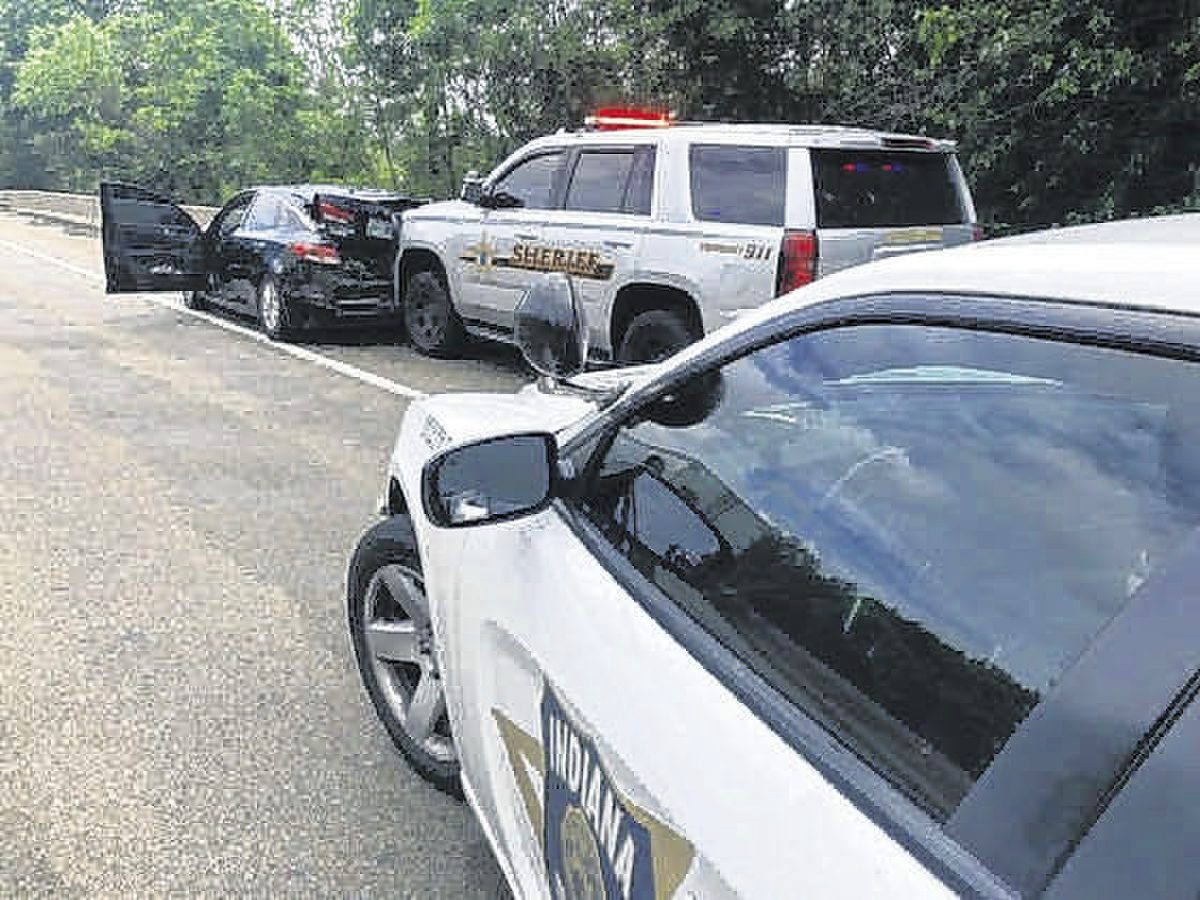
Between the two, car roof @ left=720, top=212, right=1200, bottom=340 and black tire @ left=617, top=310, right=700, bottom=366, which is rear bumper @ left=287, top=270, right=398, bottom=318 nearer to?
black tire @ left=617, top=310, right=700, bottom=366

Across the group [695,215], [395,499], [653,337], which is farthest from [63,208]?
[395,499]

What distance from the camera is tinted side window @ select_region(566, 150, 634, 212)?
7727 millimetres

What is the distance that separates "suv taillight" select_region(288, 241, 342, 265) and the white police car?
870 cm

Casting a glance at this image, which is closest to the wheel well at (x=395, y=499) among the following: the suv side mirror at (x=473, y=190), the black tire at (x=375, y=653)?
the black tire at (x=375, y=653)

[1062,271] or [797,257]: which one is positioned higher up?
[1062,271]

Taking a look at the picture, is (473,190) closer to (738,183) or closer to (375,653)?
(738,183)

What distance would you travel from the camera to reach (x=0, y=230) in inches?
1091

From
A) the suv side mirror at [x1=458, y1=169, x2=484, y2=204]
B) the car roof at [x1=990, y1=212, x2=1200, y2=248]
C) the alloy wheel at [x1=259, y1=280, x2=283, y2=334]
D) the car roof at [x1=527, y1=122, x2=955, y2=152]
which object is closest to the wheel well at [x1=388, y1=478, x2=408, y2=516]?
the car roof at [x1=990, y1=212, x2=1200, y2=248]

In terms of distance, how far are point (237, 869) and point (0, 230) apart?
29316mm

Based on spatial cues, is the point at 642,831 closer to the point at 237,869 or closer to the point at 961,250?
the point at 961,250

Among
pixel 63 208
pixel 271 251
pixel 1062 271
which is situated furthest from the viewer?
pixel 63 208

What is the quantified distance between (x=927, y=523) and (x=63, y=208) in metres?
36.3

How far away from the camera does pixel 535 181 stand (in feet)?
28.2

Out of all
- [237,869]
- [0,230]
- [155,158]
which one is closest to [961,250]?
[237,869]
